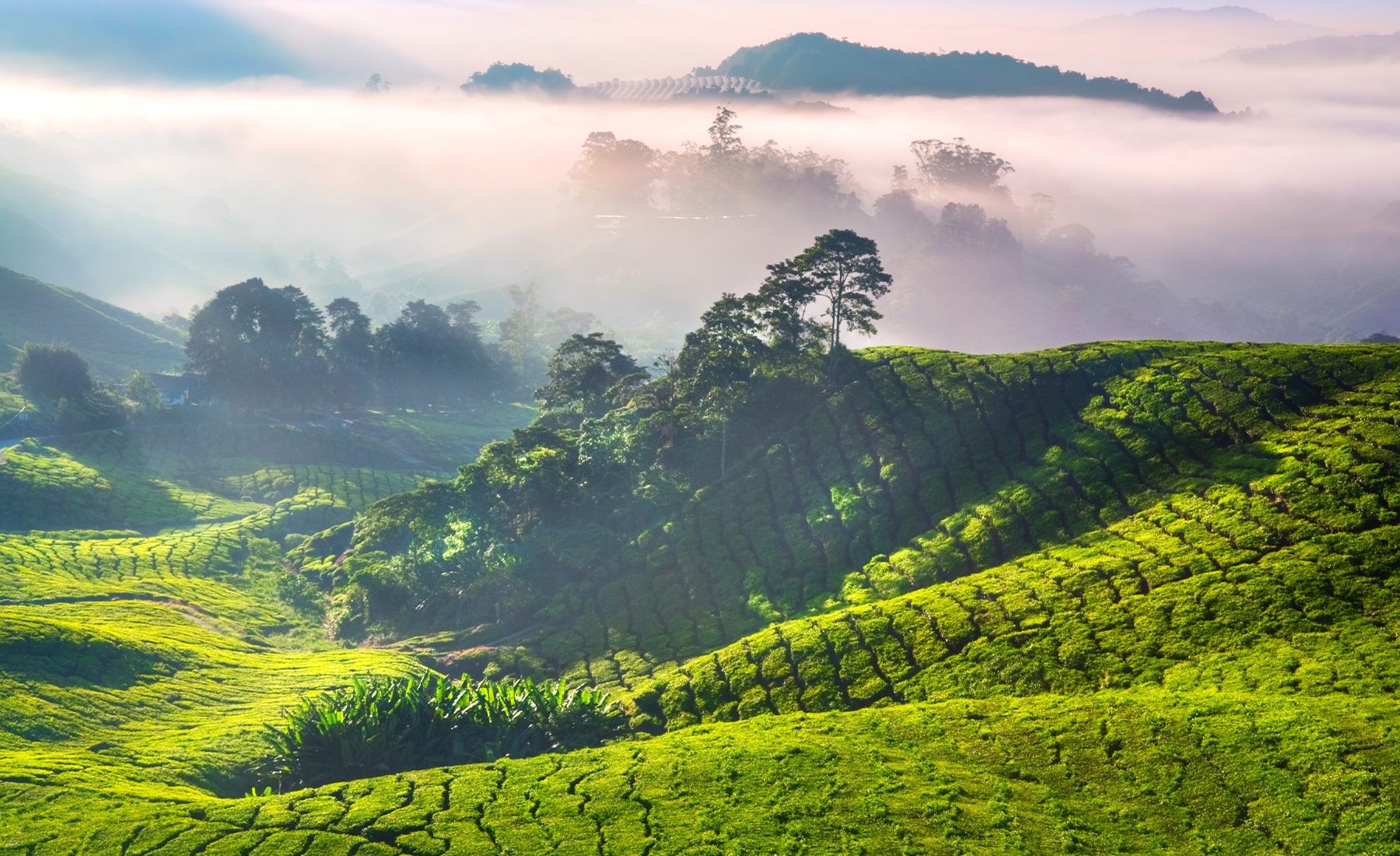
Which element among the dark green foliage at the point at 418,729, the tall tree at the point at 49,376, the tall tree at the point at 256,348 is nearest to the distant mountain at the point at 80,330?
the tall tree at the point at 256,348

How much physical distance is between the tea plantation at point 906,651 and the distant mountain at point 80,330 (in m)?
71.7

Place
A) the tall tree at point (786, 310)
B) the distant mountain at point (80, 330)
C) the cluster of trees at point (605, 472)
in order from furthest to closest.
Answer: the distant mountain at point (80, 330), the tall tree at point (786, 310), the cluster of trees at point (605, 472)

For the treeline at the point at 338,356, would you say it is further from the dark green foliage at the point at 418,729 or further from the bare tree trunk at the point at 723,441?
the dark green foliage at the point at 418,729

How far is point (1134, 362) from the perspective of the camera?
159 ft

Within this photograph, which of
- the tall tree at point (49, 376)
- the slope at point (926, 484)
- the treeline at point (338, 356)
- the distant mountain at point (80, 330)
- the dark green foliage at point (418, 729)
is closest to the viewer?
the dark green foliage at point (418, 729)

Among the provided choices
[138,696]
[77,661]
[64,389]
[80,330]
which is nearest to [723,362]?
[138,696]

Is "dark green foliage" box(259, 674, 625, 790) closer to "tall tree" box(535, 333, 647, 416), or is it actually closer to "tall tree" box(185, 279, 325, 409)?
"tall tree" box(535, 333, 647, 416)

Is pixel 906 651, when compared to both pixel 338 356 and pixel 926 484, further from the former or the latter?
pixel 338 356

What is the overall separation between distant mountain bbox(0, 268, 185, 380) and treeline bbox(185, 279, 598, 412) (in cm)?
1159

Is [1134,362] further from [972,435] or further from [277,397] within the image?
[277,397]

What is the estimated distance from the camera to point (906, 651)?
32094mm

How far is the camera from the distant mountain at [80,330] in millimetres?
118938

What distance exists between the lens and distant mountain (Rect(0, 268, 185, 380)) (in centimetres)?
11894

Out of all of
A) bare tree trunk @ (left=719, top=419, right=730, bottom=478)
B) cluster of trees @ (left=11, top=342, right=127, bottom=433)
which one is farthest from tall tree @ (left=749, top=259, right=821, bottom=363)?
cluster of trees @ (left=11, top=342, right=127, bottom=433)
